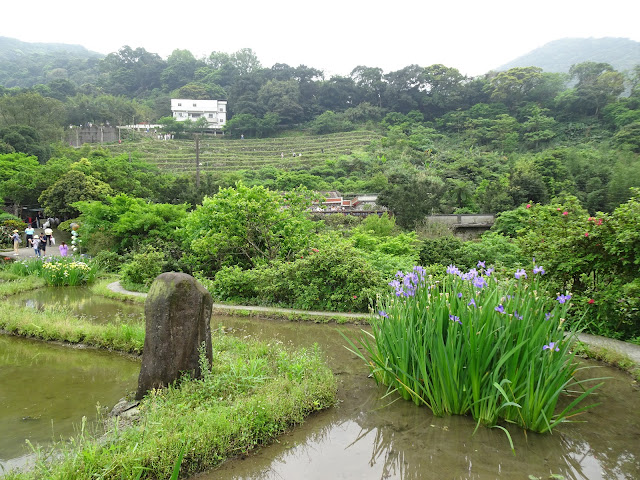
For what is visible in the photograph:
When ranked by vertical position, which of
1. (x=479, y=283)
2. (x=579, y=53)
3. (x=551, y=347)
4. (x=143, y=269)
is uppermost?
(x=579, y=53)

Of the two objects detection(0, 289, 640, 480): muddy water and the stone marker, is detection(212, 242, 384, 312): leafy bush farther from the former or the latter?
the stone marker

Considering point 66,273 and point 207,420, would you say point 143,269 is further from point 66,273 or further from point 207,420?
point 207,420

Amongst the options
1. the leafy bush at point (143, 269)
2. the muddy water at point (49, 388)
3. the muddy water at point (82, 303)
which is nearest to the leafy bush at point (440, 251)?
the muddy water at point (82, 303)

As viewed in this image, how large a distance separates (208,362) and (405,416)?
207 cm

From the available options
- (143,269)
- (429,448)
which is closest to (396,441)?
(429,448)

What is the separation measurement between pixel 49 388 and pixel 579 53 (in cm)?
20907

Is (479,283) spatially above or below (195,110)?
below

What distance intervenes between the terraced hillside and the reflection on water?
38392 mm

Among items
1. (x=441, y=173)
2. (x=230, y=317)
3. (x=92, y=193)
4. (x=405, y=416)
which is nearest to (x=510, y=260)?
(x=230, y=317)

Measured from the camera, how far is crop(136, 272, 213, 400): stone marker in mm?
4309

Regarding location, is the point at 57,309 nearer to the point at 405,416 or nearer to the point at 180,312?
the point at 180,312

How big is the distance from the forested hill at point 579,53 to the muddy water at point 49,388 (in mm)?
155431

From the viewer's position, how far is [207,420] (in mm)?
3535

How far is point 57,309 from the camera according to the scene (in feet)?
28.9
